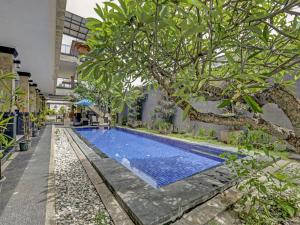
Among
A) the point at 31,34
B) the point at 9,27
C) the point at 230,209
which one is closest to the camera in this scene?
the point at 230,209

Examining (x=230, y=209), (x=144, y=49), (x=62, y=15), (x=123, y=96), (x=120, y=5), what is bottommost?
(x=230, y=209)

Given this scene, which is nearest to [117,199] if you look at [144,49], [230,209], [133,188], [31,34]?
[133,188]

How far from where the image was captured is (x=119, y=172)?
4090 millimetres

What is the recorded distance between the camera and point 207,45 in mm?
1829

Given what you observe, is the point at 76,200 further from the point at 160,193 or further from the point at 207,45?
the point at 207,45

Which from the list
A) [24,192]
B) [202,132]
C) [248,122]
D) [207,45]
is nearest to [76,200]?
[24,192]

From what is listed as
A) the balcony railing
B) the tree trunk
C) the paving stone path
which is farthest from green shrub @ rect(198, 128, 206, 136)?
the balcony railing

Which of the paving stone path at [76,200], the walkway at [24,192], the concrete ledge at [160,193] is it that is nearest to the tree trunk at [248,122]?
the concrete ledge at [160,193]

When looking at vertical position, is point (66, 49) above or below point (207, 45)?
above

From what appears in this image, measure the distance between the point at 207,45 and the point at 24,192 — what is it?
12.4ft

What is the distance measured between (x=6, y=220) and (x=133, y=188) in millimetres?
1838

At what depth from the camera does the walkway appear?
8.01 feet

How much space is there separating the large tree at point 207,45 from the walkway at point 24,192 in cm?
209

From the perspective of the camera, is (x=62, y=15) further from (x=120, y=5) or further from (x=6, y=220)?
(x=6, y=220)
